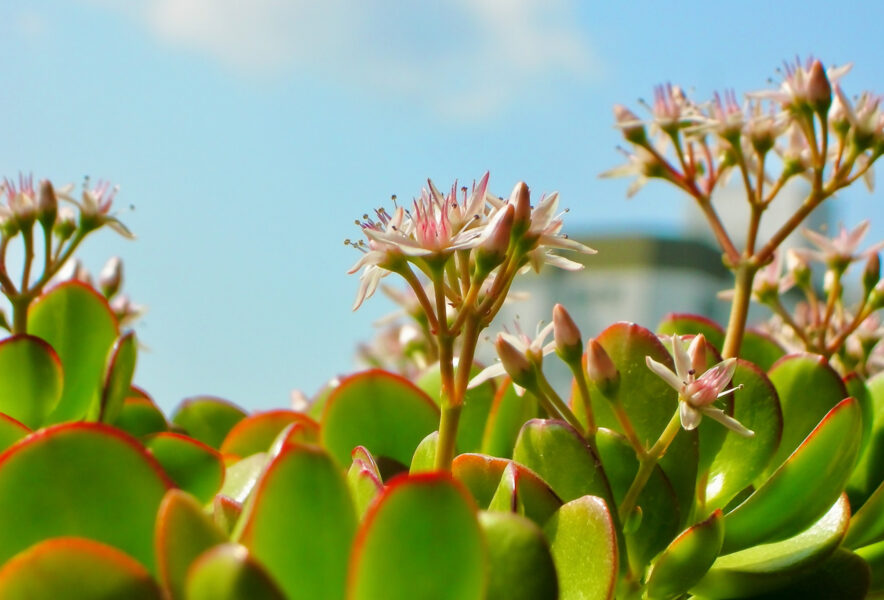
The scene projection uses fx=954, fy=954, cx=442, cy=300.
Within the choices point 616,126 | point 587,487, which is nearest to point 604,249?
point 616,126

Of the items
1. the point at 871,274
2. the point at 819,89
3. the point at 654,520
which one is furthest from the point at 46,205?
the point at 871,274

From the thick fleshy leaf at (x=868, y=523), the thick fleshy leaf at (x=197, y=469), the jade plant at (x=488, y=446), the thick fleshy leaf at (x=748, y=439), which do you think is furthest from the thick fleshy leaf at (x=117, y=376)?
the thick fleshy leaf at (x=868, y=523)

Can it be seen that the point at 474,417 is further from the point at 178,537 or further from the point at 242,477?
the point at 178,537

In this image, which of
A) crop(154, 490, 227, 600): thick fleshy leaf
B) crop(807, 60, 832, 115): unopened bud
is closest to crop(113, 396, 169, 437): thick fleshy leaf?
crop(154, 490, 227, 600): thick fleshy leaf

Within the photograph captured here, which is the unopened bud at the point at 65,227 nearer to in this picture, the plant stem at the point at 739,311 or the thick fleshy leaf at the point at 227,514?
the thick fleshy leaf at the point at 227,514

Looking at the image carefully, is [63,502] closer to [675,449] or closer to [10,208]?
[675,449]

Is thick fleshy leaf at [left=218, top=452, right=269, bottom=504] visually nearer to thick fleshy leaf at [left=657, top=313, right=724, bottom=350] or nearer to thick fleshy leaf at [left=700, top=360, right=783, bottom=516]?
thick fleshy leaf at [left=700, top=360, right=783, bottom=516]
